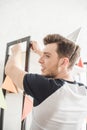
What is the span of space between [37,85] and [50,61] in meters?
0.15

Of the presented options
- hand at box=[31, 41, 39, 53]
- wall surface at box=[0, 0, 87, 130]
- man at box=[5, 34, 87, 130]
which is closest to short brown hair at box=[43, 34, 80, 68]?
man at box=[5, 34, 87, 130]

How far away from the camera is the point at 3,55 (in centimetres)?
157

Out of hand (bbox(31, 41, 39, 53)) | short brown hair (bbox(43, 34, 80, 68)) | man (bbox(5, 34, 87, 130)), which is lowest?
man (bbox(5, 34, 87, 130))

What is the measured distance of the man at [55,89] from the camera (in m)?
0.98

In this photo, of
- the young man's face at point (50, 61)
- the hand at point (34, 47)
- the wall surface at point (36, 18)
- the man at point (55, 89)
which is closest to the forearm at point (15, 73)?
the man at point (55, 89)

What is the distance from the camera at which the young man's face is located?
1.07m

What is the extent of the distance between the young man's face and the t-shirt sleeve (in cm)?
11

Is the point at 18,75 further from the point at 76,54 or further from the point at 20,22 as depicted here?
the point at 20,22

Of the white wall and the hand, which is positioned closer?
the hand

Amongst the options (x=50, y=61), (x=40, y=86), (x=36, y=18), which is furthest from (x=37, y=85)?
(x=36, y=18)

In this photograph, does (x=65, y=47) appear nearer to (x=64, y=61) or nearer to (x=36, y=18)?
(x=64, y=61)

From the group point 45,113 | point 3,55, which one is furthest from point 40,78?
point 3,55

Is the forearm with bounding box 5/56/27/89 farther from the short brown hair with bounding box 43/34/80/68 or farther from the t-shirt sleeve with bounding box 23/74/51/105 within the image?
the short brown hair with bounding box 43/34/80/68

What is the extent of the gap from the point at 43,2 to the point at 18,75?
1.02 metres
